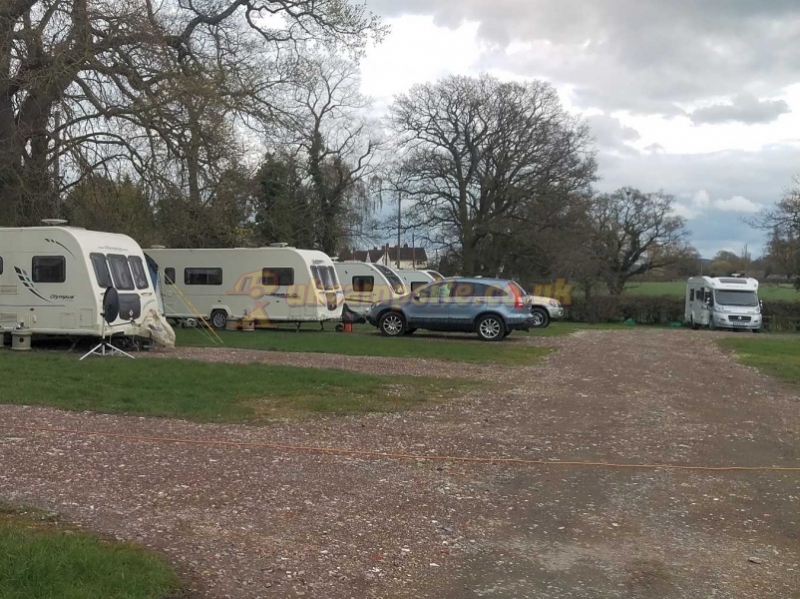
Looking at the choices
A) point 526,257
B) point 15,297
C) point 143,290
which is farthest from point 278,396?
point 526,257

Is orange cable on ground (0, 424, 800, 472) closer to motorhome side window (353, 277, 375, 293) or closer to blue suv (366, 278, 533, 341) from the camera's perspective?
blue suv (366, 278, 533, 341)

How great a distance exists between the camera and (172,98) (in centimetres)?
1634

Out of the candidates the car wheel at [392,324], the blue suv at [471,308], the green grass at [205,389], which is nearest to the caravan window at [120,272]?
the green grass at [205,389]

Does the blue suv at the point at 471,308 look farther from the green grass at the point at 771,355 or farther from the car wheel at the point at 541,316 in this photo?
the car wheel at the point at 541,316

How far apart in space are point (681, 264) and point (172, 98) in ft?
171

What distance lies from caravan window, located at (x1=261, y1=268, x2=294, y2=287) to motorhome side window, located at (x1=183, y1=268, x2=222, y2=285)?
5.01 feet

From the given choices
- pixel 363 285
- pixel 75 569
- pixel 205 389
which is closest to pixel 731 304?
pixel 363 285

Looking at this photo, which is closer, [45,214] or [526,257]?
[45,214]

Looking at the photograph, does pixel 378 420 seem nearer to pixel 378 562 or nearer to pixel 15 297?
pixel 378 562

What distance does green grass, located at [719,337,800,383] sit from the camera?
15.1 metres

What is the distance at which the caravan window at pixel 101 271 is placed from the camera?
15.1m

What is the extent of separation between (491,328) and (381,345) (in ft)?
11.3

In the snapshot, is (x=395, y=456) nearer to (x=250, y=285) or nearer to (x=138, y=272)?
(x=138, y=272)

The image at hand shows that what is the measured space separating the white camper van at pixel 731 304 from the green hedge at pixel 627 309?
505 cm
